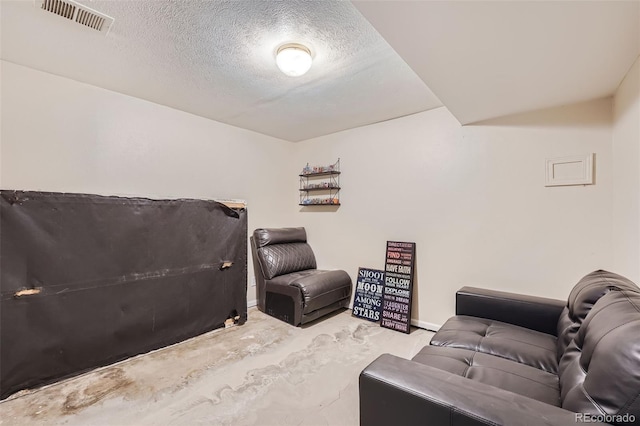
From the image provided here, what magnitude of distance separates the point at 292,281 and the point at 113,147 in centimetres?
230

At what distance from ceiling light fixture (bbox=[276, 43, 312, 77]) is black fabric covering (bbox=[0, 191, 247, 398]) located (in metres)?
1.73

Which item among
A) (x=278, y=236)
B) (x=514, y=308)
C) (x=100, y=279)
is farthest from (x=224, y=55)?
(x=514, y=308)

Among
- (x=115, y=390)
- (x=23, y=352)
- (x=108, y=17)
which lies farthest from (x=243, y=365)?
(x=108, y=17)

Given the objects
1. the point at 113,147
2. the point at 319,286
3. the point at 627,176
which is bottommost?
the point at 319,286

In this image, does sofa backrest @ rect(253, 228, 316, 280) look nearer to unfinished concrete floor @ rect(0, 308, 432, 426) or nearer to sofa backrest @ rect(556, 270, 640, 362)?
unfinished concrete floor @ rect(0, 308, 432, 426)

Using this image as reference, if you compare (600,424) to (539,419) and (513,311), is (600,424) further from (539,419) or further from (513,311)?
(513,311)

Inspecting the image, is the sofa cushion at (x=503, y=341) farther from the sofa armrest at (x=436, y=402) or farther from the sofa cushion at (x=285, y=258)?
the sofa cushion at (x=285, y=258)

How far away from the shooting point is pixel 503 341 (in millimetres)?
1715

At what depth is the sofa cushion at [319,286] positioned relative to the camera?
3104 millimetres

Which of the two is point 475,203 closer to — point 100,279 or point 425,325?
point 425,325

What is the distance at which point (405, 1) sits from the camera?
1161 millimetres

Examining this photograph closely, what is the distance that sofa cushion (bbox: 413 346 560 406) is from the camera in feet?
4.05

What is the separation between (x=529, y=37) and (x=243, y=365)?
2914 millimetres

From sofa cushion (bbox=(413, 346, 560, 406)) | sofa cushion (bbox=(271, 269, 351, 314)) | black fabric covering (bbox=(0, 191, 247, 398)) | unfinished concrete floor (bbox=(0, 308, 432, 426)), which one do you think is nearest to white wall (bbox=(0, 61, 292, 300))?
black fabric covering (bbox=(0, 191, 247, 398))
